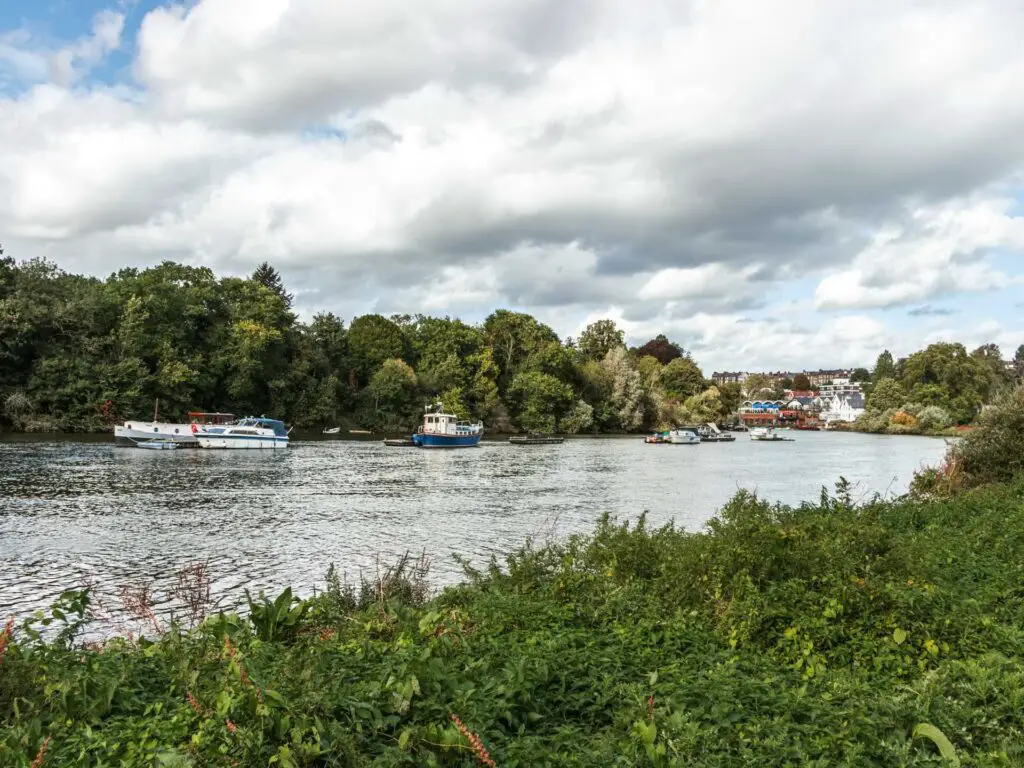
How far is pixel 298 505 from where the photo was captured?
28.8m

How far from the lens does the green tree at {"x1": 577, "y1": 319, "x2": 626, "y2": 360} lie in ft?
449

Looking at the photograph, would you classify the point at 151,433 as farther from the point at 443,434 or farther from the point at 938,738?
the point at 938,738

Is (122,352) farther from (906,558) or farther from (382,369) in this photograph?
(906,558)

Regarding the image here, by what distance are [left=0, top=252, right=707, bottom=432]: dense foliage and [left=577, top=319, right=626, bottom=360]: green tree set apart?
48.3 ft

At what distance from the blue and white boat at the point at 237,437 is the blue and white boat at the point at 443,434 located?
13.5 meters

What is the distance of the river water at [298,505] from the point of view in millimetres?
17641

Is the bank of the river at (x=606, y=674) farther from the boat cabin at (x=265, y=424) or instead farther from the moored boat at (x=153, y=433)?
the boat cabin at (x=265, y=424)

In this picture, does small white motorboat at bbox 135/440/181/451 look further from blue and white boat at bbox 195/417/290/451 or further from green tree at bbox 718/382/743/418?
green tree at bbox 718/382/743/418

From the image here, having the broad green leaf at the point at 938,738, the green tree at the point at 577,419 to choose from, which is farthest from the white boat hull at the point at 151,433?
the broad green leaf at the point at 938,738

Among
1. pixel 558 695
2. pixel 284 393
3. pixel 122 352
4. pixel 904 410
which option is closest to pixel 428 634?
pixel 558 695

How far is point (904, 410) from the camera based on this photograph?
136 metres

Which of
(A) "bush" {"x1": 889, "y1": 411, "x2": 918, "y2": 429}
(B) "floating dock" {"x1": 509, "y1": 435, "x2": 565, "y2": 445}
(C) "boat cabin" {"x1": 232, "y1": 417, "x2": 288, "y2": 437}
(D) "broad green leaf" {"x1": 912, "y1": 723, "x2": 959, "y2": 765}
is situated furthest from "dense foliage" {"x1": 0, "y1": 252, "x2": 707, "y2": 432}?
(D) "broad green leaf" {"x1": 912, "y1": 723, "x2": 959, "y2": 765}

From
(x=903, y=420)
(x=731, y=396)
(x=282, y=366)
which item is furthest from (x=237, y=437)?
(x=731, y=396)

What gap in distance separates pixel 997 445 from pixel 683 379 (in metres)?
132
